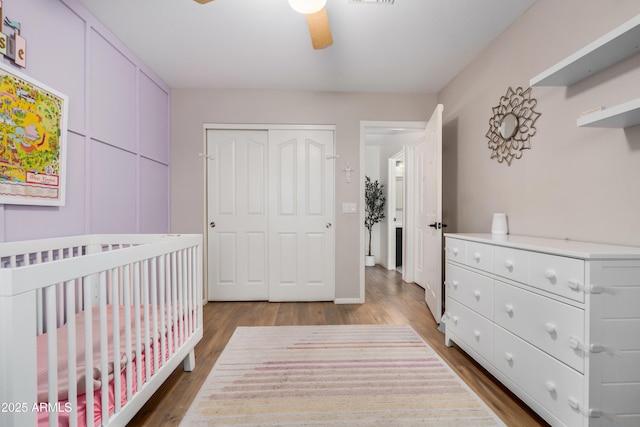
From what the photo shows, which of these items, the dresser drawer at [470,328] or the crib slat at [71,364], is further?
the dresser drawer at [470,328]

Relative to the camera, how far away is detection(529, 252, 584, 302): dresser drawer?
1144 mm

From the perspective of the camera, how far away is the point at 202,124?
10.4 feet

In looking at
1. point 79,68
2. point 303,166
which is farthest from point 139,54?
point 303,166

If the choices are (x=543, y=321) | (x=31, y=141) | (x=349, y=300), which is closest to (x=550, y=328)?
(x=543, y=321)

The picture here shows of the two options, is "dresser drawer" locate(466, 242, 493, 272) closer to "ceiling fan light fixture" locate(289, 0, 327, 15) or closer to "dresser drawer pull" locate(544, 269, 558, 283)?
"dresser drawer pull" locate(544, 269, 558, 283)

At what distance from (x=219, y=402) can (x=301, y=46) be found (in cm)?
242

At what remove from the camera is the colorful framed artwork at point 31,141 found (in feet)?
4.58

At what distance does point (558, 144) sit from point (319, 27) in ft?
4.89

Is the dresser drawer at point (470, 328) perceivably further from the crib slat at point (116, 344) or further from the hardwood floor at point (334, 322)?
the crib slat at point (116, 344)

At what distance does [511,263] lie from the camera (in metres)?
1.50

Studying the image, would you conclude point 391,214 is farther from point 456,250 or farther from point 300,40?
point 300,40

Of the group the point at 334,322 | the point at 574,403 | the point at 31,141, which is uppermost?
the point at 31,141

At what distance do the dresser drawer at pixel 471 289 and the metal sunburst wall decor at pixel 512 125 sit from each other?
861mm

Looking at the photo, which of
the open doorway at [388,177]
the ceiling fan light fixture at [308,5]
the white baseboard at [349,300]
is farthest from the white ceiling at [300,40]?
the white baseboard at [349,300]
